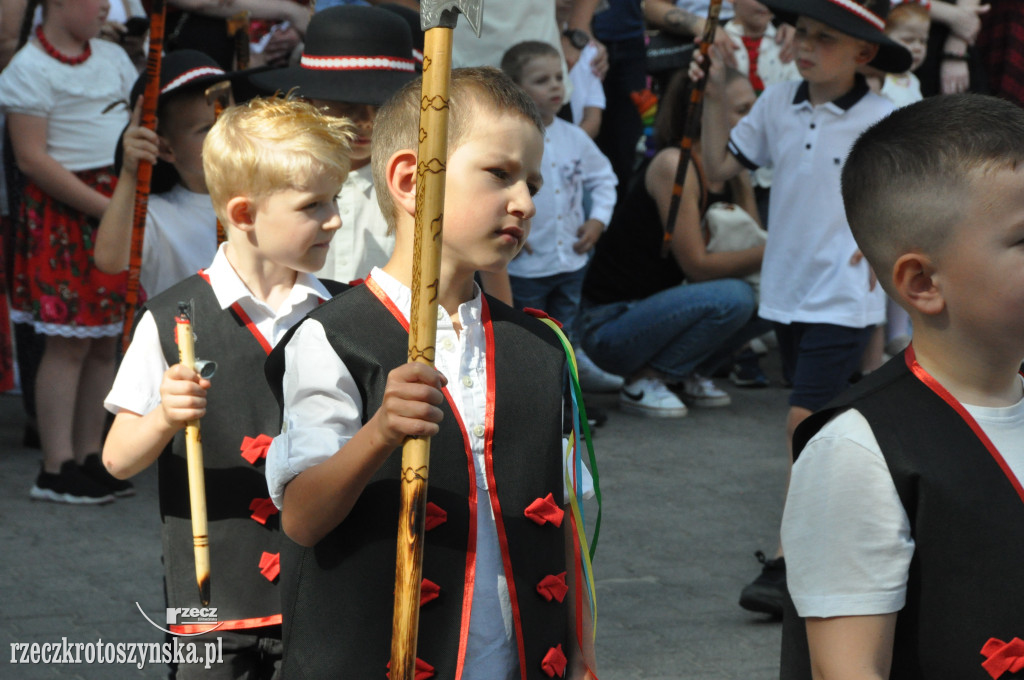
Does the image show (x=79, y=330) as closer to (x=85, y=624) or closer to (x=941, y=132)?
(x=85, y=624)

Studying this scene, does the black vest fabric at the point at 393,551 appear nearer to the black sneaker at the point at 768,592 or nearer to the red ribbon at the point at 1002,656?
the red ribbon at the point at 1002,656

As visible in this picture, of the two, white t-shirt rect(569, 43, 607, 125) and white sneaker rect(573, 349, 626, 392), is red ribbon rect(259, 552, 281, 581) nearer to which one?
white sneaker rect(573, 349, 626, 392)

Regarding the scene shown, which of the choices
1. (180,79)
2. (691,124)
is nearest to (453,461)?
(180,79)

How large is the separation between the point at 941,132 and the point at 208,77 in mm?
2602

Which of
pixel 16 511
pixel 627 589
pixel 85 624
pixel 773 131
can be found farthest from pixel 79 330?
pixel 773 131

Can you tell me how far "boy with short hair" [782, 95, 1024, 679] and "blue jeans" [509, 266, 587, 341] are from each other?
4515mm

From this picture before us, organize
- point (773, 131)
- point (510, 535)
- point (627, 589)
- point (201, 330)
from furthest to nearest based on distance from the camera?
1. point (773, 131)
2. point (627, 589)
3. point (201, 330)
4. point (510, 535)

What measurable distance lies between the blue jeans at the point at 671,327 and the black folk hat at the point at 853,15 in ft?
7.04

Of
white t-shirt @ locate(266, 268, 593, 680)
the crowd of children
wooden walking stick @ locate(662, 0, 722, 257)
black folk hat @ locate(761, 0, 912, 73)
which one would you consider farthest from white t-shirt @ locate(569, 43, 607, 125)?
white t-shirt @ locate(266, 268, 593, 680)

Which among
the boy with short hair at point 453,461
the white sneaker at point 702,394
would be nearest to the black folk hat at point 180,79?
the boy with short hair at point 453,461

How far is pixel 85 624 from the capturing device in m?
3.97

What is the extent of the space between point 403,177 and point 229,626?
1.13 metres

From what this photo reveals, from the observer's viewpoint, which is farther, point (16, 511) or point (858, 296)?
point (16, 511)

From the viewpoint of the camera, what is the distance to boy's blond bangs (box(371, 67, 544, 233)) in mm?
2143
